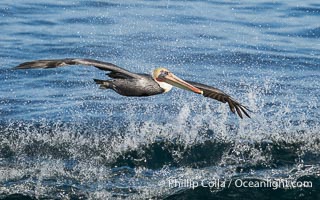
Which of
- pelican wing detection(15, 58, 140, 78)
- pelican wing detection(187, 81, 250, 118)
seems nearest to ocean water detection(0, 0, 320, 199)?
pelican wing detection(187, 81, 250, 118)

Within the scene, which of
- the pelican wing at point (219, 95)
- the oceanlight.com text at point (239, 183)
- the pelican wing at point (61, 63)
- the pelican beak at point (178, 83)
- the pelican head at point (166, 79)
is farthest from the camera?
the oceanlight.com text at point (239, 183)

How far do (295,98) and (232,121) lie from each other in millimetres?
1911

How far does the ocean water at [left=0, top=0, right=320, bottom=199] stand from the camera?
1179 centimetres

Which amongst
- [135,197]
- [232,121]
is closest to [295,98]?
[232,121]

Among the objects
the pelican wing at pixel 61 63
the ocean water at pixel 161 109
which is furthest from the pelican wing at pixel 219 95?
the pelican wing at pixel 61 63

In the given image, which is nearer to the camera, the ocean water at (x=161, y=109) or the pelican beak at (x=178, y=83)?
the pelican beak at (x=178, y=83)

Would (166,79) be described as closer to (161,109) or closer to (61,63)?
(61,63)

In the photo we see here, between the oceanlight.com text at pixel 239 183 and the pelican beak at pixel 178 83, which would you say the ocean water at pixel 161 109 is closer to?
the oceanlight.com text at pixel 239 183

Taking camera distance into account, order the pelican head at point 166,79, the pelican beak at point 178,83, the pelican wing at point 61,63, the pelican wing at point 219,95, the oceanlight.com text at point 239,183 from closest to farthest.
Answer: the pelican wing at point 61,63 → the pelican beak at point 178,83 → the pelican head at point 166,79 → the pelican wing at point 219,95 → the oceanlight.com text at point 239,183

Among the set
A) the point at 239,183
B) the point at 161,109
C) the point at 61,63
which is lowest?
the point at 239,183

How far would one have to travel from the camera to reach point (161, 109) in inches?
574

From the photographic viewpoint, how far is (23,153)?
1247cm

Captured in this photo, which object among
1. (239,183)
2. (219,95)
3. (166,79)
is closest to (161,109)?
(219,95)

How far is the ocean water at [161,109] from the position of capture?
11789 mm
